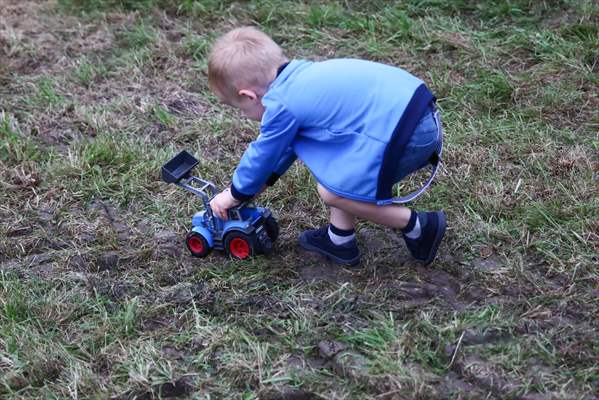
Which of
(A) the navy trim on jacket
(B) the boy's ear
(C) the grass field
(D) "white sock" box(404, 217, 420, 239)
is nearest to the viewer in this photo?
(C) the grass field

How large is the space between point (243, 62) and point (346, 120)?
423 millimetres

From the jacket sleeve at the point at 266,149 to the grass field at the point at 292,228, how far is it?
391mm

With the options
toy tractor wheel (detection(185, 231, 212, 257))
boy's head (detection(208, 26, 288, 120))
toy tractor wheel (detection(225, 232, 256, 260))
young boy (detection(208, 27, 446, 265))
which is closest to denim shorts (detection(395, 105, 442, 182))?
young boy (detection(208, 27, 446, 265))

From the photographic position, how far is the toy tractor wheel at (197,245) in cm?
352

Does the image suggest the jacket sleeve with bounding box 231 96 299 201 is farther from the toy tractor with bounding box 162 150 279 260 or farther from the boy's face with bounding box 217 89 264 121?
the toy tractor with bounding box 162 150 279 260

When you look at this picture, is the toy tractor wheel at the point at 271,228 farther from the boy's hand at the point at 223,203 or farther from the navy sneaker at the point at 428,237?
the navy sneaker at the point at 428,237

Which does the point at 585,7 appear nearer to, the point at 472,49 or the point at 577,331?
the point at 472,49

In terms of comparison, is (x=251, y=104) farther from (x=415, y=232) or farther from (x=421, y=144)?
(x=415, y=232)

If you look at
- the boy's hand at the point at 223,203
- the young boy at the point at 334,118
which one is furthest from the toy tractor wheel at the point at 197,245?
the young boy at the point at 334,118

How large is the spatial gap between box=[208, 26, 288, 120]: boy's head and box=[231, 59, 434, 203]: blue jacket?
0.05 meters

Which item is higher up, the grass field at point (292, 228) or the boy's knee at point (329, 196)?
the boy's knee at point (329, 196)

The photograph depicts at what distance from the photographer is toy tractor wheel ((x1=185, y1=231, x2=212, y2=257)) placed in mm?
3518

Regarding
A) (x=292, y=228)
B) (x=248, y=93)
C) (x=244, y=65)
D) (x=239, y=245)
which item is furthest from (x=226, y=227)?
(x=244, y=65)

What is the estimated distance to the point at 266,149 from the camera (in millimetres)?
3150
